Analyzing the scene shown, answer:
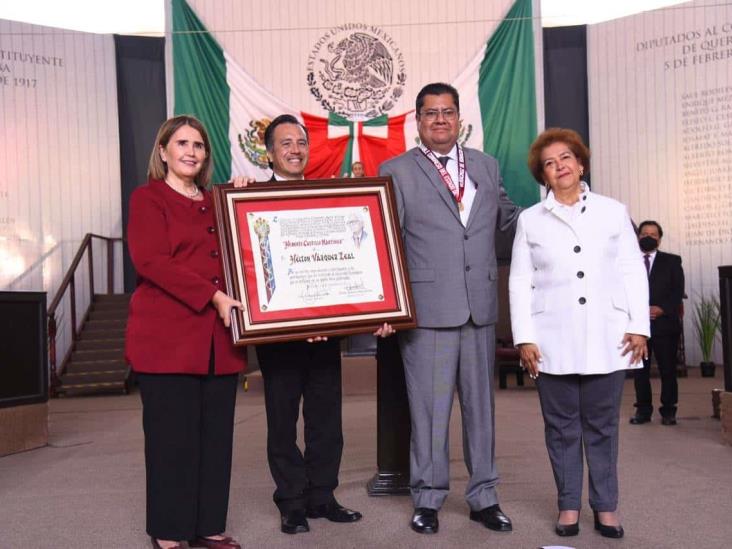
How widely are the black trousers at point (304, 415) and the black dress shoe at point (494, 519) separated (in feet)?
1.81

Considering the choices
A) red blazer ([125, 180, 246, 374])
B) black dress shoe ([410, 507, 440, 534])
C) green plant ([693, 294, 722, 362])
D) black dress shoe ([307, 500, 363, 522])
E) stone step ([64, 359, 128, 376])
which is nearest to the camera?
red blazer ([125, 180, 246, 374])

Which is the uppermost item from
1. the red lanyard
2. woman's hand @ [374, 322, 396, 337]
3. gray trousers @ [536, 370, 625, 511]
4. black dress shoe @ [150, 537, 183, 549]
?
the red lanyard

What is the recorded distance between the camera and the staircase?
8898 millimetres

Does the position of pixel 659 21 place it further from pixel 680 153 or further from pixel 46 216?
pixel 46 216

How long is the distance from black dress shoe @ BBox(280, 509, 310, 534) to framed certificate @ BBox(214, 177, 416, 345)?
722 millimetres

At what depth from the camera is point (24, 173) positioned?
9.80 m

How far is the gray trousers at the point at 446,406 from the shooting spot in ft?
9.93

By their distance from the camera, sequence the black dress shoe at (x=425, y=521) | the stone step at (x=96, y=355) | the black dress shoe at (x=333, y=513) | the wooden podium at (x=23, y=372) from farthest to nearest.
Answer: the stone step at (x=96, y=355), the wooden podium at (x=23, y=372), the black dress shoe at (x=333, y=513), the black dress shoe at (x=425, y=521)

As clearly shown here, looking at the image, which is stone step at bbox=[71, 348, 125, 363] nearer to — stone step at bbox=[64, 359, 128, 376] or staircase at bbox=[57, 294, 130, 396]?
staircase at bbox=[57, 294, 130, 396]

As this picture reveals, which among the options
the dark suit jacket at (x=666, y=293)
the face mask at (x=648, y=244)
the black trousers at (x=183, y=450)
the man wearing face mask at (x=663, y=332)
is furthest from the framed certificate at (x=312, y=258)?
the face mask at (x=648, y=244)

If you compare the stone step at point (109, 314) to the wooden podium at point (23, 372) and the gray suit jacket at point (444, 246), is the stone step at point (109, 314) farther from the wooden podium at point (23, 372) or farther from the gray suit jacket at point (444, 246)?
the gray suit jacket at point (444, 246)

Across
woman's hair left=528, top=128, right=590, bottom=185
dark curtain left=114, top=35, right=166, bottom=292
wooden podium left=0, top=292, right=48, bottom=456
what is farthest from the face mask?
dark curtain left=114, top=35, right=166, bottom=292

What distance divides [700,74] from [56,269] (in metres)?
7.74

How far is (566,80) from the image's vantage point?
10.5m
